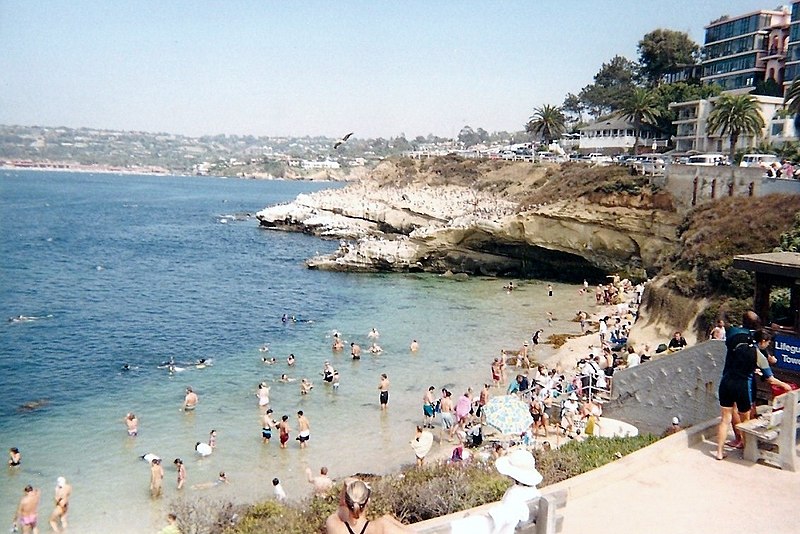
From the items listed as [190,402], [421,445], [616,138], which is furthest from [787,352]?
[616,138]

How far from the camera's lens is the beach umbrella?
13.9 meters

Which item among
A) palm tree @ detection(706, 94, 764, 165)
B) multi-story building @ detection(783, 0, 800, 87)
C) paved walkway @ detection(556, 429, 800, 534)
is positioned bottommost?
paved walkway @ detection(556, 429, 800, 534)

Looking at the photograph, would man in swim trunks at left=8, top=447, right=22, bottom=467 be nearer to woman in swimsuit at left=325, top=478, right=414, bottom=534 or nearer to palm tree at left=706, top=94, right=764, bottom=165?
woman in swimsuit at left=325, top=478, right=414, bottom=534

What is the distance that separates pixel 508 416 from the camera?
553 inches

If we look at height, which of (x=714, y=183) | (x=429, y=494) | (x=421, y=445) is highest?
(x=714, y=183)

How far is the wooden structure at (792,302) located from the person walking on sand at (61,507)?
13.5 metres

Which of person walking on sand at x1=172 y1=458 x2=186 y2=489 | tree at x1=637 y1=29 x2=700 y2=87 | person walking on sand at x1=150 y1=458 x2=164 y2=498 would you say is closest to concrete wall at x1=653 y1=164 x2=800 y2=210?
person walking on sand at x1=172 y1=458 x2=186 y2=489

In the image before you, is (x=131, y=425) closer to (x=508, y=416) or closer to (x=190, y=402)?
(x=190, y=402)

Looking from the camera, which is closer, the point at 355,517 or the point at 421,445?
the point at 355,517

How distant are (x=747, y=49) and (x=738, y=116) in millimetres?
27058

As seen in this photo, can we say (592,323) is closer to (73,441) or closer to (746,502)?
(73,441)

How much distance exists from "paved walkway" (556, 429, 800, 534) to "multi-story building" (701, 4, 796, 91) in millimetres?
63849

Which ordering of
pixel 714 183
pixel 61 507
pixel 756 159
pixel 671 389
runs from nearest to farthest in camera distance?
pixel 61 507, pixel 671 389, pixel 714 183, pixel 756 159

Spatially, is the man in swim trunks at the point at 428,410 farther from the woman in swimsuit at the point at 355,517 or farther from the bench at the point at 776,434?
the woman in swimsuit at the point at 355,517
